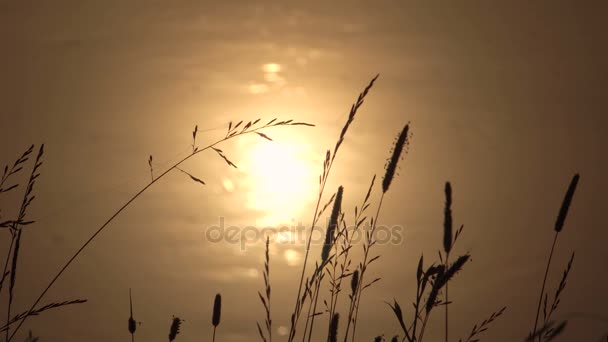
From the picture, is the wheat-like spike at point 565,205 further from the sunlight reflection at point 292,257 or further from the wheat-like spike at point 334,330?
the sunlight reflection at point 292,257

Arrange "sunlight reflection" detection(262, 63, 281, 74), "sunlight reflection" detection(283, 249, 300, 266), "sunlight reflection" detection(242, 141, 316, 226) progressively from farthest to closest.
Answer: "sunlight reflection" detection(262, 63, 281, 74) → "sunlight reflection" detection(242, 141, 316, 226) → "sunlight reflection" detection(283, 249, 300, 266)

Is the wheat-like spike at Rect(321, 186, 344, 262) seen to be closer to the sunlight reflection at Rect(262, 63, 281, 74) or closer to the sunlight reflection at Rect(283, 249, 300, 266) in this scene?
the sunlight reflection at Rect(283, 249, 300, 266)

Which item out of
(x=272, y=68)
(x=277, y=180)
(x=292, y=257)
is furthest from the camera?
(x=272, y=68)

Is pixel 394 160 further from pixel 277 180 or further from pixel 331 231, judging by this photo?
pixel 277 180

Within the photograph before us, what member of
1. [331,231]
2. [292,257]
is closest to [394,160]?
[331,231]

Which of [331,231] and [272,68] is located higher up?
[272,68]

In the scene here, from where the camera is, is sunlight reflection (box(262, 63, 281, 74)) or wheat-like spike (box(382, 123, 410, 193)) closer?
wheat-like spike (box(382, 123, 410, 193))

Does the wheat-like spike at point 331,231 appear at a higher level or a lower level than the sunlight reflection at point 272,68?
lower

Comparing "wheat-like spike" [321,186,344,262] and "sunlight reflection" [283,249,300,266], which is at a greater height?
"sunlight reflection" [283,249,300,266]

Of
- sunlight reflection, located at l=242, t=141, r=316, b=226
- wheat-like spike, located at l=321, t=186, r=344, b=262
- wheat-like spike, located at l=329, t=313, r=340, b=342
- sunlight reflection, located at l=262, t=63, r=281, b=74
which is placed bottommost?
wheat-like spike, located at l=329, t=313, r=340, b=342

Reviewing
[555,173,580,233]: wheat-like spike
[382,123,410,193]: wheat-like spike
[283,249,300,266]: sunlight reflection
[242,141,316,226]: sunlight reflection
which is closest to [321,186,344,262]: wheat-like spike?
[382,123,410,193]: wheat-like spike

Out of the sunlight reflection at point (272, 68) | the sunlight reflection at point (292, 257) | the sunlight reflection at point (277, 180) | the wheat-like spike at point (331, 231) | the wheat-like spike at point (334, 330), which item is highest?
the sunlight reflection at point (272, 68)

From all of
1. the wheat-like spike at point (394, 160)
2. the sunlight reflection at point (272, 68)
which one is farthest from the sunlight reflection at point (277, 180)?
the wheat-like spike at point (394, 160)

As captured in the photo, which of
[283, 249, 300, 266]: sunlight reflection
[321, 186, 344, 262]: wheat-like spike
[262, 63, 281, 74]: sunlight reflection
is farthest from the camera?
[262, 63, 281, 74]: sunlight reflection
